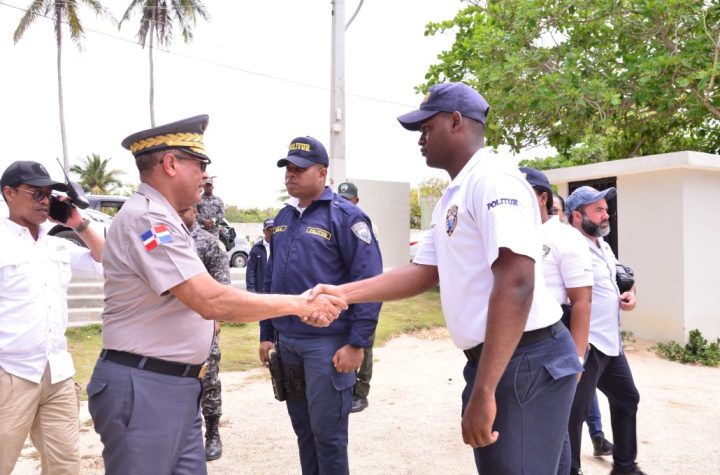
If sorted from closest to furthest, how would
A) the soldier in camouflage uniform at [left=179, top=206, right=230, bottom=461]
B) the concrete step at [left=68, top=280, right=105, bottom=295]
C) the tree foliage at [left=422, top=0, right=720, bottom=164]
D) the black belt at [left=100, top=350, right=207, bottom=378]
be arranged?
the black belt at [left=100, top=350, right=207, bottom=378] → the soldier in camouflage uniform at [left=179, top=206, right=230, bottom=461] → the tree foliage at [left=422, top=0, right=720, bottom=164] → the concrete step at [left=68, top=280, right=105, bottom=295]

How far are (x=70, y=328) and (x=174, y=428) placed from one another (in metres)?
7.93

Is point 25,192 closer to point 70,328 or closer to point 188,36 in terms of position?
point 70,328

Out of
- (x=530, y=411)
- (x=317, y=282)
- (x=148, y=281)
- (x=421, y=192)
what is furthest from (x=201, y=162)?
(x=421, y=192)

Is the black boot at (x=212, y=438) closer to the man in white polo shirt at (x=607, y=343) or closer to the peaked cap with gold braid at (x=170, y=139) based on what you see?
the man in white polo shirt at (x=607, y=343)

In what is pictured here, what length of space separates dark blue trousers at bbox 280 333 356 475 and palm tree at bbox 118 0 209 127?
2426 cm

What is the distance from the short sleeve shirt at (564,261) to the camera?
342cm

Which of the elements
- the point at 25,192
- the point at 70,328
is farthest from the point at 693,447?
the point at 70,328

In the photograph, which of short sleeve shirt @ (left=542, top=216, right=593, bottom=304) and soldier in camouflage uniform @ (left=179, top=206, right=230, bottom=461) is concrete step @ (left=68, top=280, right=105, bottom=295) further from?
short sleeve shirt @ (left=542, top=216, right=593, bottom=304)

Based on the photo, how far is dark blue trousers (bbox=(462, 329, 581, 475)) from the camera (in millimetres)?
2074

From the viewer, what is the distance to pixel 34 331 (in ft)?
10.4

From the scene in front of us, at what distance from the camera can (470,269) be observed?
2129 mm

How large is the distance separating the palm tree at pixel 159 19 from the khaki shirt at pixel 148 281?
24.8m

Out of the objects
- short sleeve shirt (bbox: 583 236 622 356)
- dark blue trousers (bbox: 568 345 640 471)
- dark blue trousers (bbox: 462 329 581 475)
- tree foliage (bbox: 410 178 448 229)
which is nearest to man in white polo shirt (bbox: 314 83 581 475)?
dark blue trousers (bbox: 462 329 581 475)

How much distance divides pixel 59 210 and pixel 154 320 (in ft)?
4.73
